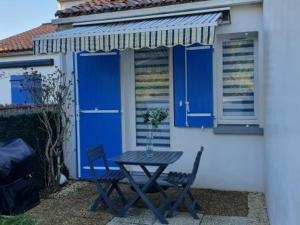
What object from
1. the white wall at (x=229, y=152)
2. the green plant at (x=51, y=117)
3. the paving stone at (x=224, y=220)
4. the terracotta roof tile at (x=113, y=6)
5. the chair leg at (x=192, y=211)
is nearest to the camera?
the paving stone at (x=224, y=220)

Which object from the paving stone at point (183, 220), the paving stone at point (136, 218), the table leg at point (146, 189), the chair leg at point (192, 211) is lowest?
the paving stone at point (136, 218)

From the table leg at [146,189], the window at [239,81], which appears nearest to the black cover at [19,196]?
the table leg at [146,189]

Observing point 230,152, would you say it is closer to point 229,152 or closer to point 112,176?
point 229,152

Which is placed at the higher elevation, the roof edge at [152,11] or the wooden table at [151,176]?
the roof edge at [152,11]

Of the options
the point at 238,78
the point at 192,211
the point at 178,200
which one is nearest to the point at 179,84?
the point at 238,78

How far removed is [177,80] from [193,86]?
505 mm

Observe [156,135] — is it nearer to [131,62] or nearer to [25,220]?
[131,62]

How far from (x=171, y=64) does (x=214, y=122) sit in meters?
2.05

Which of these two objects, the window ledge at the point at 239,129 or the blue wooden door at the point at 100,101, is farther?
the blue wooden door at the point at 100,101

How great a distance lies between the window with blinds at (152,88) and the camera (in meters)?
10.7

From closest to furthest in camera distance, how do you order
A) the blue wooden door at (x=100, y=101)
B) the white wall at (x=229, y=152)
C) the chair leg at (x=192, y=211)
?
the chair leg at (x=192, y=211) → the white wall at (x=229, y=152) → the blue wooden door at (x=100, y=101)

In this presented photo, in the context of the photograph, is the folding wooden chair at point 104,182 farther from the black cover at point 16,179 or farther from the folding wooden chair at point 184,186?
the black cover at point 16,179

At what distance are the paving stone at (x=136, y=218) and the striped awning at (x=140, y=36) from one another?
3.83 m

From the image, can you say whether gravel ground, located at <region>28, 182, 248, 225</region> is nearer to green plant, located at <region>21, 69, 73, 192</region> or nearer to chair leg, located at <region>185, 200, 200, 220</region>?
chair leg, located at <region>185, 200, 200, 220</region>
